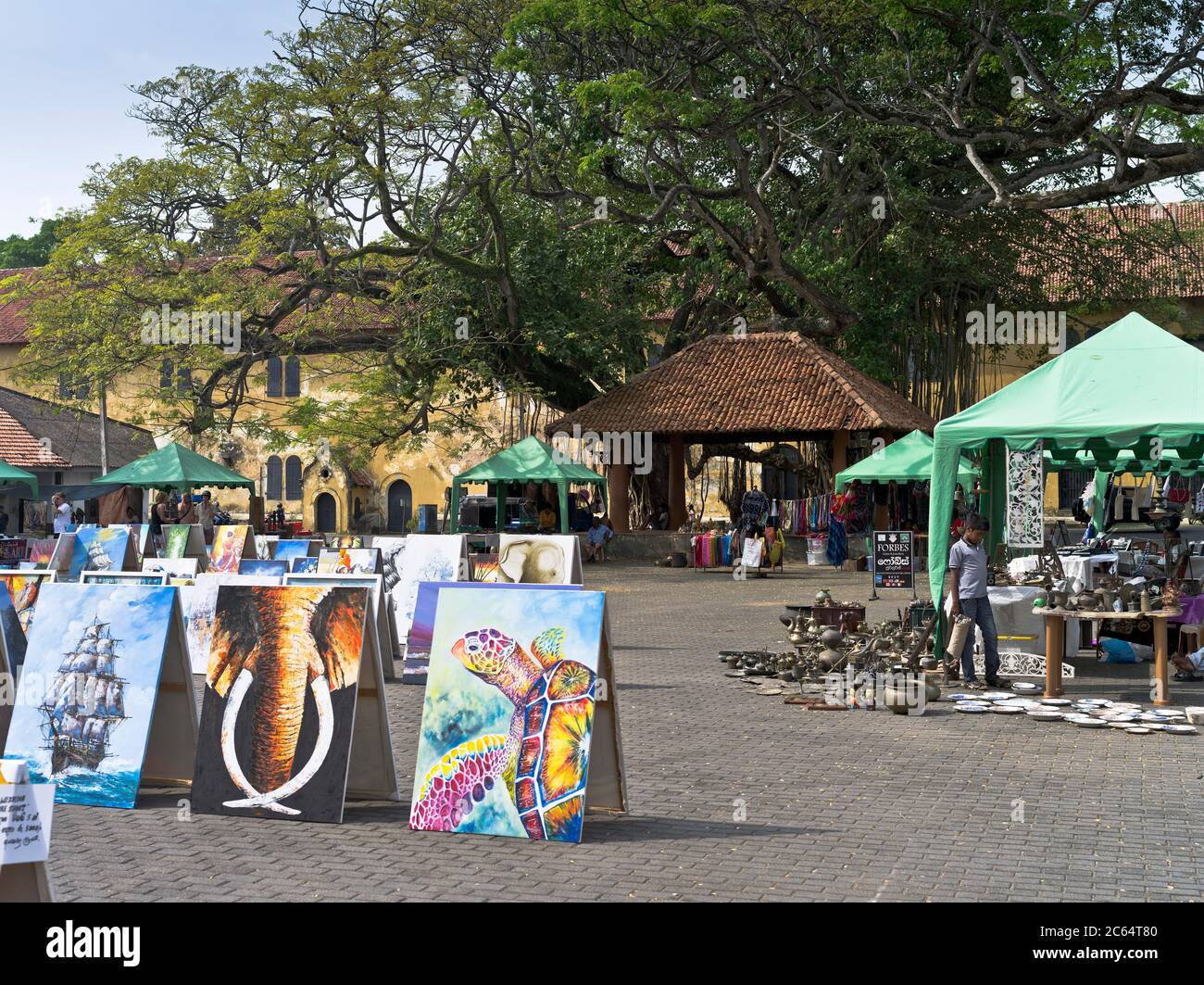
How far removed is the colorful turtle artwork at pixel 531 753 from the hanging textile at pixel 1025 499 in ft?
33.8

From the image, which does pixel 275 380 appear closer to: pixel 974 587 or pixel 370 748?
pixel 974 587

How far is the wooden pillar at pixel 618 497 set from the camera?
3675cm

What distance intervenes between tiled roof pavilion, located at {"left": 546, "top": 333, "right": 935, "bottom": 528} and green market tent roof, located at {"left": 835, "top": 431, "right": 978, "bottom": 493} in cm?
850

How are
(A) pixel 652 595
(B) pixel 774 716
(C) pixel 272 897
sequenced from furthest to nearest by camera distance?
1. (A) pixel 652 595
2. (B) pixel 774 716
3. (C) pixel 272 897

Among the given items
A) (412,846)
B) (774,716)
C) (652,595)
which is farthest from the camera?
(652,595)

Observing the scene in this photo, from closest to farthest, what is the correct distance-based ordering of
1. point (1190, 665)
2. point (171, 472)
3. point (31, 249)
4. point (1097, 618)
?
point (1097, 618)
point (1190, 665)
point (171, 472)
point (31, 249)

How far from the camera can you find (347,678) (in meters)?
7.75

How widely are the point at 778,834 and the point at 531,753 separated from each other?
142cm

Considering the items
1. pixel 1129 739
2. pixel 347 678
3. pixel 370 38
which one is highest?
pixel 370 38

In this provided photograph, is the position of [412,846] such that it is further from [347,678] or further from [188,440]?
[188,440]

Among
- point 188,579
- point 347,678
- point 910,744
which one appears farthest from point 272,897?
point 188,579

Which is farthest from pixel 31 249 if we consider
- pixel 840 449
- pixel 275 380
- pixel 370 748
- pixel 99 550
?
pixel 370 748

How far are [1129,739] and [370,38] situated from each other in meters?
26.2

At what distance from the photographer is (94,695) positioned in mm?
8312
